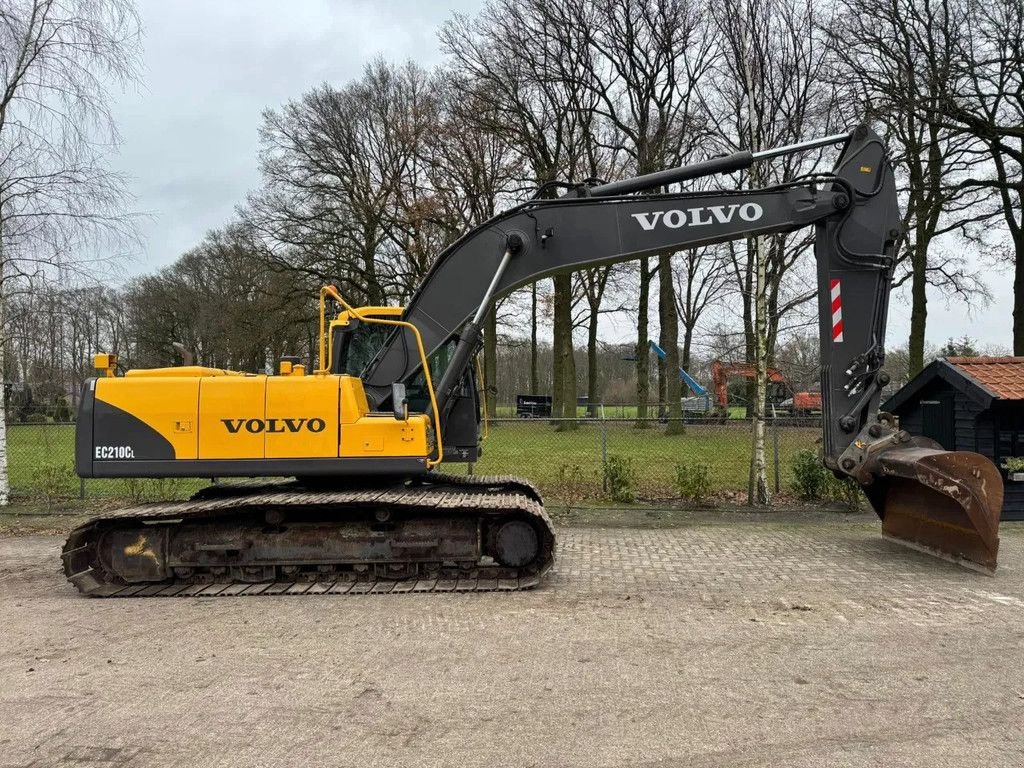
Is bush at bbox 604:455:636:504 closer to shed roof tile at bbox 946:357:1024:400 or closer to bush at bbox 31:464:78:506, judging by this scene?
shed roof tile at bbox 946:357:1024:400

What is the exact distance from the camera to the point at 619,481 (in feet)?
37.2

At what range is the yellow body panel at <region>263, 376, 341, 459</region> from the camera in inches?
249

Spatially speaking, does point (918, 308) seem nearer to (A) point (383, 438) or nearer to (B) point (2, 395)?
(A) point (383, 438)

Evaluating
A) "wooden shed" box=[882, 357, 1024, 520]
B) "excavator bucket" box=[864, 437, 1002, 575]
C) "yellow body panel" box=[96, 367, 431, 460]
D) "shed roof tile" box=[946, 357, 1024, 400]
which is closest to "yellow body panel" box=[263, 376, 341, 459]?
"yellow body panel" box=[96, 367, 431, 460]

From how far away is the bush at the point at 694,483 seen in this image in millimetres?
11000

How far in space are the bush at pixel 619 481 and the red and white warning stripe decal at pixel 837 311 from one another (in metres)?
4.79

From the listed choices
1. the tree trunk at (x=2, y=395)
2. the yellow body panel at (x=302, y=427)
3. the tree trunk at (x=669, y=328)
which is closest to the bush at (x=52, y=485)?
the tree trunk at (x=2, y=395)

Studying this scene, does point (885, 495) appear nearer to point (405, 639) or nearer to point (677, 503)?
point (677, 503)

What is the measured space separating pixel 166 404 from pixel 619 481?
6.95 m

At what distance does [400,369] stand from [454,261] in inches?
45.9

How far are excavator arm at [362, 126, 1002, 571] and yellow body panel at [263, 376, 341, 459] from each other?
0.59 meters

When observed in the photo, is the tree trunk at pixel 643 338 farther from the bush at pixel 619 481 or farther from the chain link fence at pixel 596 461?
the bush at pixel 619 481

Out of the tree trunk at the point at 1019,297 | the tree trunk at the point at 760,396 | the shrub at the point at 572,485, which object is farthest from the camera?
the tree trunk at the point at 1019,297

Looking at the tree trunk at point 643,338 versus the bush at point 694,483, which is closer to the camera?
the bush at point 694,483
